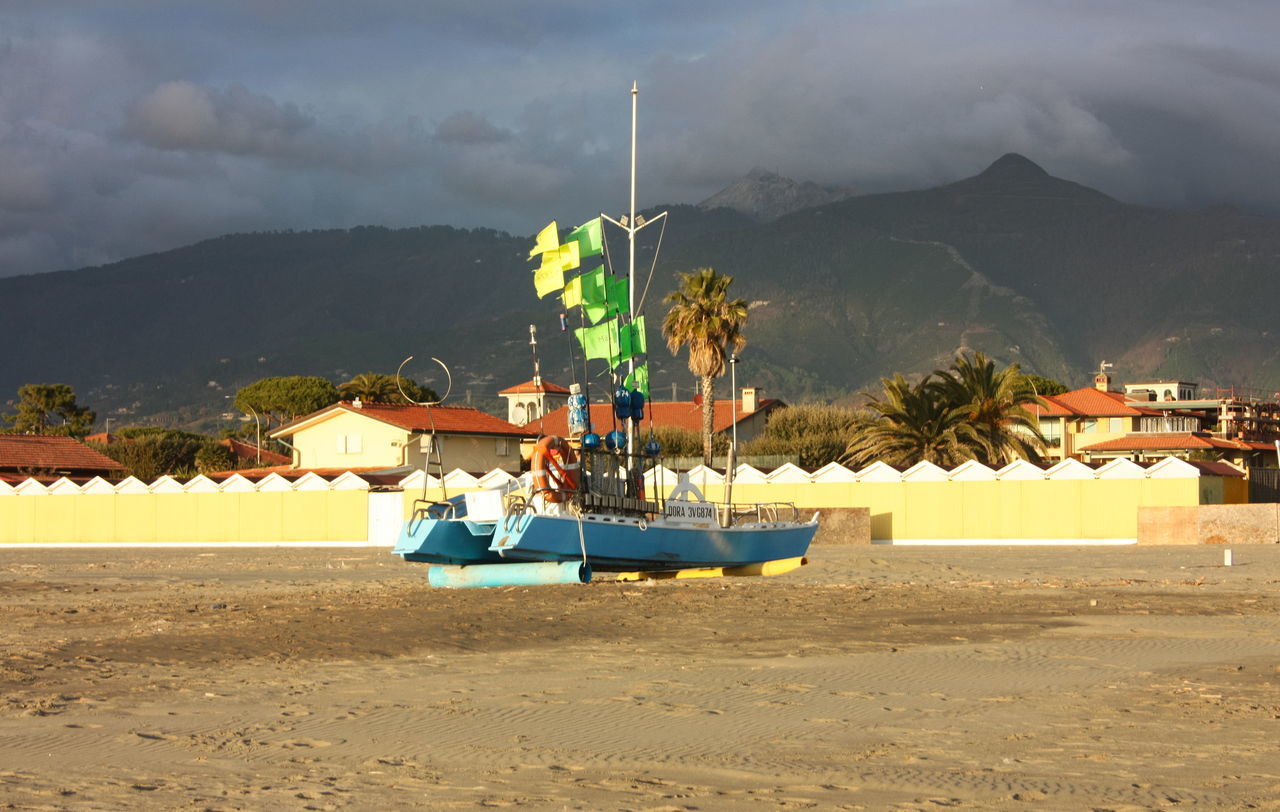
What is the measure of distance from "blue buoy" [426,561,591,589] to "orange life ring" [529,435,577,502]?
1366 millimetres

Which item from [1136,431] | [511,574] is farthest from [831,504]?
[1136,431]

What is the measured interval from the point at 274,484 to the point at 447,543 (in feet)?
88.5

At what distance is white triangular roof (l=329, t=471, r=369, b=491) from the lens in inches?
2062

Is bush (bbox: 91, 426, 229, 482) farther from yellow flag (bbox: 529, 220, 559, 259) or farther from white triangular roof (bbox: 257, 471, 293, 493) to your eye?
yellow flag (bbox: 529, 220, 559, 259)

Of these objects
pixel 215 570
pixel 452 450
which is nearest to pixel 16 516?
pixel 452 450

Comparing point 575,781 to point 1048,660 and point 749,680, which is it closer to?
point 749,680

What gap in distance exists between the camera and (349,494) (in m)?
52.5

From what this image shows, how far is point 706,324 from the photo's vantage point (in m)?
65.1

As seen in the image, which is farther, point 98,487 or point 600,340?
point 98,487

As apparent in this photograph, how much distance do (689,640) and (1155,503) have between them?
29677mm

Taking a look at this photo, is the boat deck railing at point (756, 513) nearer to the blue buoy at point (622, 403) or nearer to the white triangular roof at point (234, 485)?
the blue buoy at point (622, 403)

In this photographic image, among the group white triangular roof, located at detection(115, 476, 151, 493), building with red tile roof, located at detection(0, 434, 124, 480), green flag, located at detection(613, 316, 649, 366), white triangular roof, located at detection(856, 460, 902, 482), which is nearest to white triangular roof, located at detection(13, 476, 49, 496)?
white triangular roof, located at detection(115, 476, 151, 493)

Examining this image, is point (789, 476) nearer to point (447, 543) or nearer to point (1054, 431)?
point (447, 543)

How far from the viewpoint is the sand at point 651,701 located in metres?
9.61
